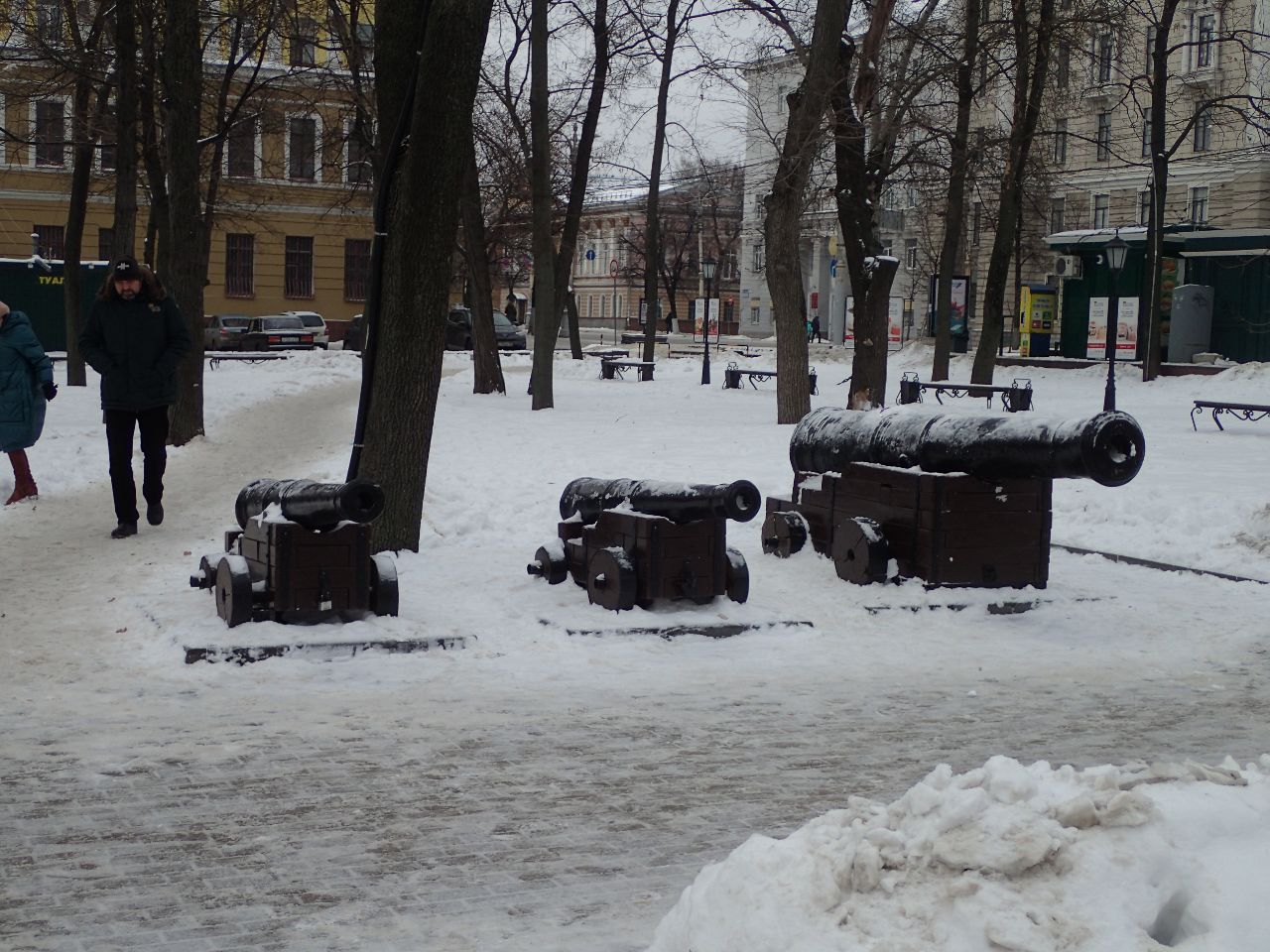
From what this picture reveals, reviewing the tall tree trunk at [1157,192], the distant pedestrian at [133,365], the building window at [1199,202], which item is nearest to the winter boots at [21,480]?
the distant pedestrian at [133,365]

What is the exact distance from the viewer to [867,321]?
70.7 feet

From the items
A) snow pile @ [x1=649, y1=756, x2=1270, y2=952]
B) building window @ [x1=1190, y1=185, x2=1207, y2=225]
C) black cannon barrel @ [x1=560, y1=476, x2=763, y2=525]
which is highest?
building window @ [x1=1190, y1=185, x2=1207, y2=225]

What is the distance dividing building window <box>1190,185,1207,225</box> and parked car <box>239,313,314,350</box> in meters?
Answer: 31.5

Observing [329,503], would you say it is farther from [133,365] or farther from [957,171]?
[957,171]

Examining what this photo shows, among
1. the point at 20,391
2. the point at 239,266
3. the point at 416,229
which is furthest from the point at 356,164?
the point at 239,266

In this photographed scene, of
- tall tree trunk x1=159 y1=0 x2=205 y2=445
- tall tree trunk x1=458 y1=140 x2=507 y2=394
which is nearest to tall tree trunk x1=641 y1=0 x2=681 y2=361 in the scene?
tall tree trunk x1=458 y1=140 x2=507 y2=394

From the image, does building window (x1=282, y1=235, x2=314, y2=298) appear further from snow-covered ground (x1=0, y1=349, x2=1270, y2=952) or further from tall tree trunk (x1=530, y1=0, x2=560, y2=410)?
snow-covered ground (x1=0, y1=349, x2=1270, y2=952)

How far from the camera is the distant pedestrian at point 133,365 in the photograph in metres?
10.4

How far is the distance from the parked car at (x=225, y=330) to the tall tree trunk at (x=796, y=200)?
106 feet

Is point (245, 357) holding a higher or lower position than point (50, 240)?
lower

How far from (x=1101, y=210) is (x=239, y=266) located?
33.0 meters

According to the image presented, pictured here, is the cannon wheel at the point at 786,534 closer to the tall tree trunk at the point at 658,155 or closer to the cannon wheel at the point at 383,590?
the cannon wheel at the point at 383,590

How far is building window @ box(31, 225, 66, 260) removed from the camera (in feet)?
167

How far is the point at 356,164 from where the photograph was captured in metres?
28.2
